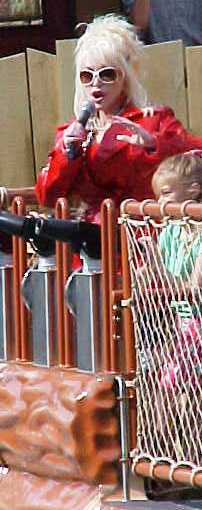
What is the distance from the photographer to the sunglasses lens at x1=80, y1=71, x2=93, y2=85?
5152mm

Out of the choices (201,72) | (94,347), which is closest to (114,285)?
(94,347)

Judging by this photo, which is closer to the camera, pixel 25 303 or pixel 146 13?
pixel 25 303

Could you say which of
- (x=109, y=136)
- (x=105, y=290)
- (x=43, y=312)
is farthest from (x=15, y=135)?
(x=105, y=290)

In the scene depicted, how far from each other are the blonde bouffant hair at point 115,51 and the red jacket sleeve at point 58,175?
0.28 metres

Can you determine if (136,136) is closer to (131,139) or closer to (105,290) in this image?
(131,139)

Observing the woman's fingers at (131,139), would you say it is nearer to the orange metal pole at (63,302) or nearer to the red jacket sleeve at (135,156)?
the red jacket sleeve at (135,156)

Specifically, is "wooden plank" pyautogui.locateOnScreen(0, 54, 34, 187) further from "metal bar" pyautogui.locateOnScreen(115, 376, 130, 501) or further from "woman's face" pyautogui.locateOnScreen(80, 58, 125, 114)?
"metal bar" pyautogui.locateOnScreen(115, 376, 130, 501)

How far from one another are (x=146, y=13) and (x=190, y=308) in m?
3.34

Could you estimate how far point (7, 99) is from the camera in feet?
24.9

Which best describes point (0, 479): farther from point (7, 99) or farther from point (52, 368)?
point (7, 99)

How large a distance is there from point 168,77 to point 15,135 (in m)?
0.88

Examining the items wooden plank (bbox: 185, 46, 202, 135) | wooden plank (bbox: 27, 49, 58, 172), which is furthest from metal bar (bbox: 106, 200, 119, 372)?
wooden plank (bbox: 27, 49, 58, 172)

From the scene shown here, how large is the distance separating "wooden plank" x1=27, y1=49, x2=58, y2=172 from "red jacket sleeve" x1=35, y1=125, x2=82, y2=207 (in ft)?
7.93

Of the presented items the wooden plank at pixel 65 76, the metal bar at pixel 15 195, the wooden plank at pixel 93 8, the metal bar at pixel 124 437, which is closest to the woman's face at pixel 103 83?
the metal bar at pixel 15 195
